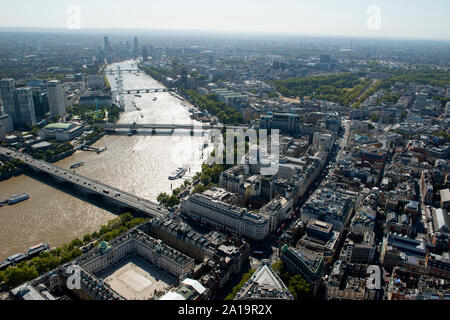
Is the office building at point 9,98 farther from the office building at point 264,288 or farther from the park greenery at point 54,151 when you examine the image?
the office building at point 264,288

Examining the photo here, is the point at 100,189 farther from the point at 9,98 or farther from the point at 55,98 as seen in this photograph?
the point at 55,98

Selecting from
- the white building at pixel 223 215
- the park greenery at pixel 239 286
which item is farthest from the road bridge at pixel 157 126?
the park greenery at pixel 239 286

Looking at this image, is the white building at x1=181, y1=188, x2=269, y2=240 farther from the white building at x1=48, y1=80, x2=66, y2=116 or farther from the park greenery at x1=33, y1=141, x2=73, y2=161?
the white building at x1=48, y1=80, x2=66, y2=116

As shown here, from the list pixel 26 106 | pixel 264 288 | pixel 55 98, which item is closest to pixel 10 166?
pixel 26 106
